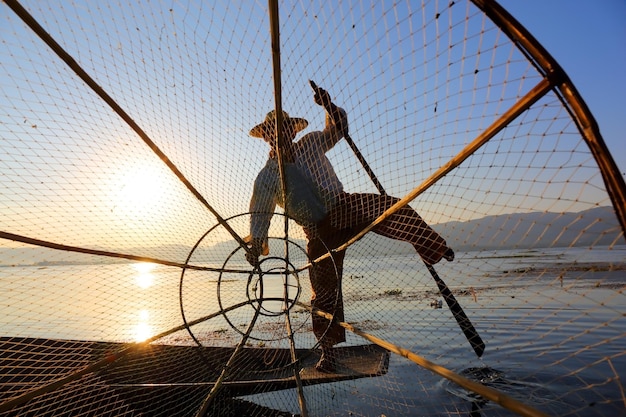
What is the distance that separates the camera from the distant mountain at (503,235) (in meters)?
1.46

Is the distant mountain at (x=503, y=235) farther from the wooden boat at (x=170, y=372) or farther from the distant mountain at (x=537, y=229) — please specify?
the wooden boat at (x=170, y=372)

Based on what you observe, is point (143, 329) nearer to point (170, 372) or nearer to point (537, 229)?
point (170, 372)

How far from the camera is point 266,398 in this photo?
434 cm

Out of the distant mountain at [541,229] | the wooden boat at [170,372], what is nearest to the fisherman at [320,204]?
the wooden boat at [170,372]

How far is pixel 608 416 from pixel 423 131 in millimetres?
3290

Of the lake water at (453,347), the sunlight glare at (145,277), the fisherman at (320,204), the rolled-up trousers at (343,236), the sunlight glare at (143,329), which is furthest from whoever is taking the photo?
the sunlight glare at (143,329)

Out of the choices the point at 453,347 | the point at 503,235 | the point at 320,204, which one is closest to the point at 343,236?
the point at 320,204

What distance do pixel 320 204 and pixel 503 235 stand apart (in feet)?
7.36

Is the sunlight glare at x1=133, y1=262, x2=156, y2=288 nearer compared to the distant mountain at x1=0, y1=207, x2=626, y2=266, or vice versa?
the distant mountain at x1=0, y1=207, x2=626, y2=266

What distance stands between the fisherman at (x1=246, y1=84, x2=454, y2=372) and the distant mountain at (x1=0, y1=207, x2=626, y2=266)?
1.17ft

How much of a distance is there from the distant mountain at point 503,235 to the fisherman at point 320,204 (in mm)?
356

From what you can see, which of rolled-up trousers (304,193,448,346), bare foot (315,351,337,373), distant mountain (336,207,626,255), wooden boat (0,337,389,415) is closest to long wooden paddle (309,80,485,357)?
rolled-up trousers (304,193,448,346)

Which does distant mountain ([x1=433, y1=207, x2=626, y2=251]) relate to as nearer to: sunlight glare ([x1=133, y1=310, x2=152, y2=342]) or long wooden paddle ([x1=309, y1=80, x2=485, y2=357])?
long wooden paddle ([x1=309, y1=80, x2=485, y2=357])

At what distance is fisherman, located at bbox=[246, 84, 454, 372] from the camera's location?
3900 millimetres
